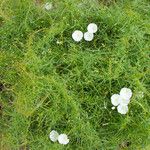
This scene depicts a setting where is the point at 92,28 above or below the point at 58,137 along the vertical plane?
above

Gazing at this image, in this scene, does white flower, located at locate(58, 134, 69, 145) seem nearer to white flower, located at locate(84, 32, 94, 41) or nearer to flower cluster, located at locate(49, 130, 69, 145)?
flower cluster, located at locate(49, 130, 69, 145)

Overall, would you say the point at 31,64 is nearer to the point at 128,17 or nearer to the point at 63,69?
the point at 63,69

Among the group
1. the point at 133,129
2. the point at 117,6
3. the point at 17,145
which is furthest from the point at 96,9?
the point at 17,145

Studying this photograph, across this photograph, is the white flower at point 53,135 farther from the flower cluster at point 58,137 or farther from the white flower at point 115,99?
the white flower at point 115,99

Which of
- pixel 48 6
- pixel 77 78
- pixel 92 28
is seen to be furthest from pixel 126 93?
pixel 48 6

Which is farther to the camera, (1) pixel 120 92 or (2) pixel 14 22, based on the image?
(2) pixel 14 22

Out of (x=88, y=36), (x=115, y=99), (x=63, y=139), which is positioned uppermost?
(x=88, y=36)

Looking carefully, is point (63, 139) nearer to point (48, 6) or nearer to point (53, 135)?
point (53, 135)

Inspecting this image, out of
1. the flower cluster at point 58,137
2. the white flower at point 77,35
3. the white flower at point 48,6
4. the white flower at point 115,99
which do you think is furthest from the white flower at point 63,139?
the white flower at point 48,6
